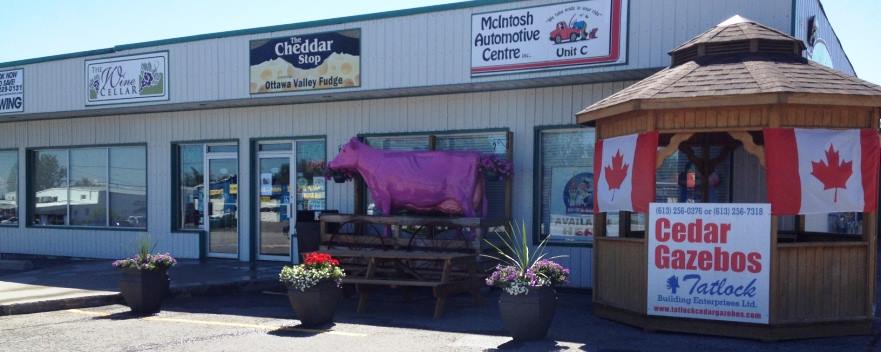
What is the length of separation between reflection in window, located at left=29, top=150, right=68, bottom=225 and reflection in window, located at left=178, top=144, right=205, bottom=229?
338cm

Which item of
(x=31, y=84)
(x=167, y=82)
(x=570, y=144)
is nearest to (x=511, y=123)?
(x=570, y=144)

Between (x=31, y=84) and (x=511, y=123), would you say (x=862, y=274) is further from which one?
(x=31, y=84)

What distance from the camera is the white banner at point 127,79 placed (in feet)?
48.7

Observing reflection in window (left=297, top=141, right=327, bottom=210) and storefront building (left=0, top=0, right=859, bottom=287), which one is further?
reflection in window (left=297, top=141, right=327, bottom=210)

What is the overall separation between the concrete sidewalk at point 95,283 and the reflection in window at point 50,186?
2.63 metres

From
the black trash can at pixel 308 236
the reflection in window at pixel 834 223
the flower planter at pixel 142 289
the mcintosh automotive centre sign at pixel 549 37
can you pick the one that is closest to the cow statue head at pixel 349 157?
the black trash can at pixel 308 236

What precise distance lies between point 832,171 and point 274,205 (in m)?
9.65

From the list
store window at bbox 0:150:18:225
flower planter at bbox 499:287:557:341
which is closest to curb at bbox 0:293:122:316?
flower planter at bbox 499:287:557:341

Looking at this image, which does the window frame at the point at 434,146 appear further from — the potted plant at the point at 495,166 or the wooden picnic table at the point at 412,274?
the wooden picnic table at the point at 412,274

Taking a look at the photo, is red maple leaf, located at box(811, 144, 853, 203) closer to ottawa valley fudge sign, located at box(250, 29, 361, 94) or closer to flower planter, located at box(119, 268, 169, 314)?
ottawa valley fudge sign, located at box(250, 29, 361, 94)

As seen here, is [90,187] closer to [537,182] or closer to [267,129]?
[267,129]

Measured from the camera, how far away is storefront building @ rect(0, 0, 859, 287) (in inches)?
438

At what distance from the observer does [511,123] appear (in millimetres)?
12211

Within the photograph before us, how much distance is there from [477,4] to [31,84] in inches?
400
